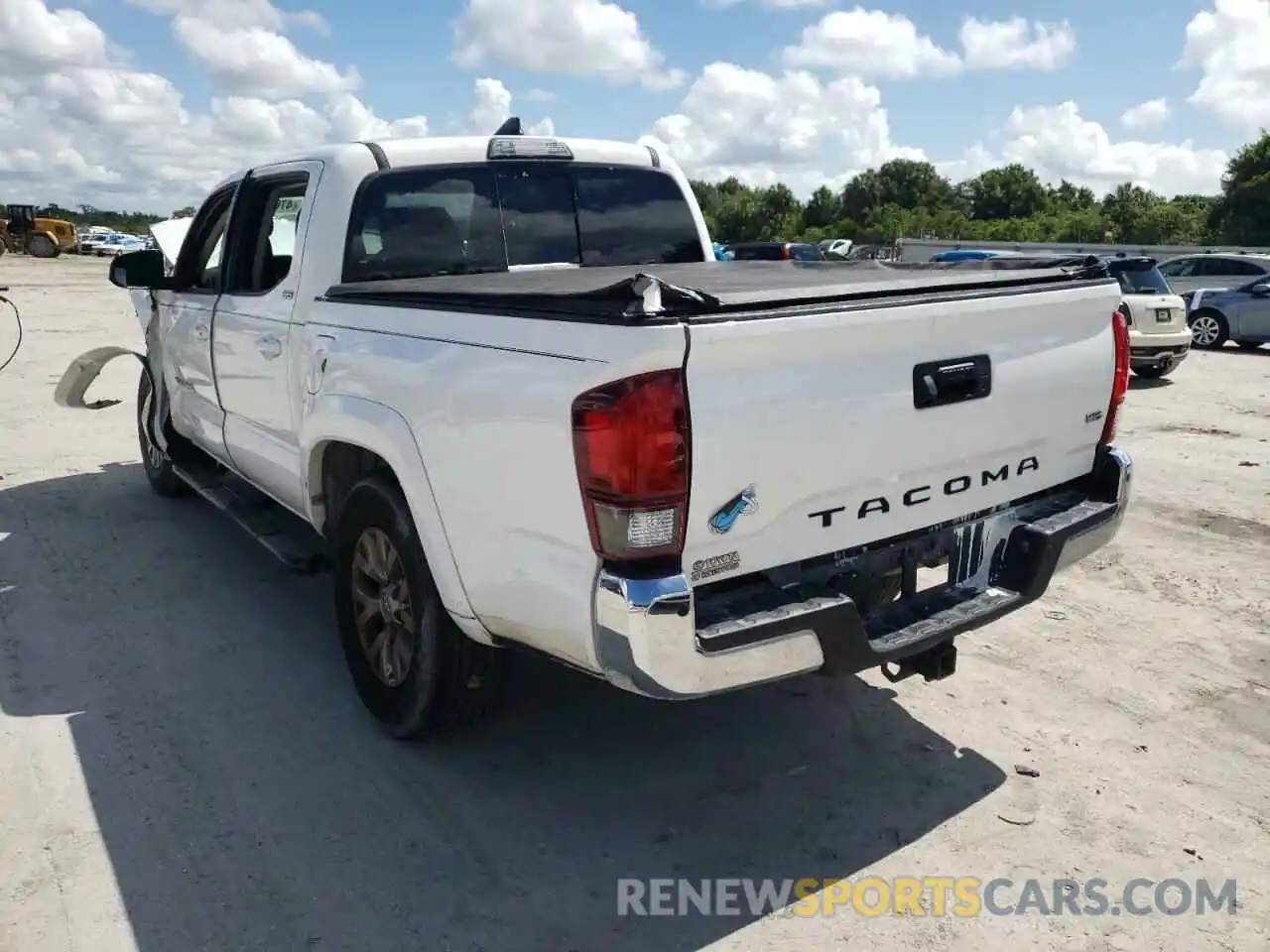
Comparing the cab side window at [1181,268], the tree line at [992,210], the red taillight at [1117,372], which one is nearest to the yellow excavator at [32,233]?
the tree line at [992,210]

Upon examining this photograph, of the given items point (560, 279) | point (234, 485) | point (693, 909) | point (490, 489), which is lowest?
point (693, 909)

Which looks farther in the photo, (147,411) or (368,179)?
(147,411)

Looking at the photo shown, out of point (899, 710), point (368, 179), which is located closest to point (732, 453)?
point (899, 710)

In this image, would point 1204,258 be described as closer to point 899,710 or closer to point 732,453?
point 899,710

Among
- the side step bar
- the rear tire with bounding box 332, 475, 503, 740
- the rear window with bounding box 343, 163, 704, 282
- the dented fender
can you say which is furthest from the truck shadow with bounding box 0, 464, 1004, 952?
the dented fender

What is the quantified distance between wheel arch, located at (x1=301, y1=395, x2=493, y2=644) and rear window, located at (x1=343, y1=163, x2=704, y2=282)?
0.71m

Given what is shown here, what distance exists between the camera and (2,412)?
32.9ft

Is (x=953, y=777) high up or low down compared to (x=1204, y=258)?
down

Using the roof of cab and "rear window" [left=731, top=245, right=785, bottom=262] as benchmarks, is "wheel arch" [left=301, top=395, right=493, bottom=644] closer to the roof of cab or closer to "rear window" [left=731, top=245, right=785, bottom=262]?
the roof of cab

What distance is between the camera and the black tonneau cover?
2.58 m

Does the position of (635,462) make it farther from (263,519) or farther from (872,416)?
(263,519)

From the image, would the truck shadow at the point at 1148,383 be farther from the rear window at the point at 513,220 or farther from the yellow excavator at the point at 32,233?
the yellow excavator at the point at 32,233

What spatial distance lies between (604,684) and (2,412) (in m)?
8.41

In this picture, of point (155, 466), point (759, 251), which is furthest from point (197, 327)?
point (759, 251)
